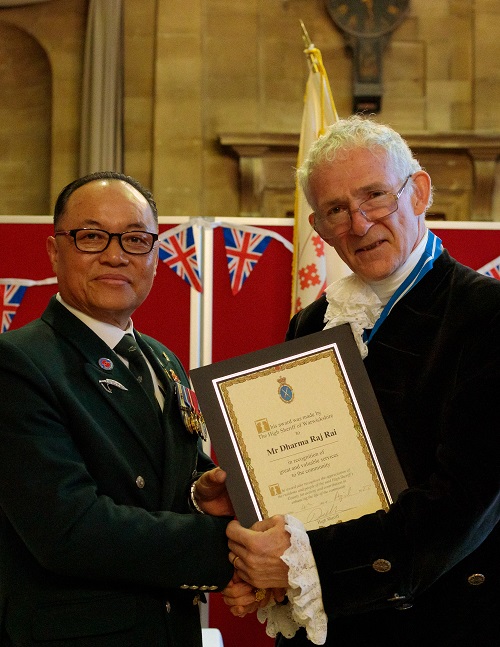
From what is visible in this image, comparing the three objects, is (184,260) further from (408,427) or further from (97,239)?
(408,427)

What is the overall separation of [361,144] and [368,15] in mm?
6009

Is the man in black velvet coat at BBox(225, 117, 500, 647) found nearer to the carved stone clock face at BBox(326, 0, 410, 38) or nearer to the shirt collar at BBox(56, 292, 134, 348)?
the shirt collar at BBox(56, 292, 134, 348)

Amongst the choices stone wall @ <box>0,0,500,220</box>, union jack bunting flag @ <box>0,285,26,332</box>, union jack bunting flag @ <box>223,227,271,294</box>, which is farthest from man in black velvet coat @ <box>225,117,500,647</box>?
stone wall @ <box>0,0,500,220</box>

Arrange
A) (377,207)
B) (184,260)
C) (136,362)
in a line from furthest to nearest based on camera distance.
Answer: (184,260) < (136,362) < (377,207)

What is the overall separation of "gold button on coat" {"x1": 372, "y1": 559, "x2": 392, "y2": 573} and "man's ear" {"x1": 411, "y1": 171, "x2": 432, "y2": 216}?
0.86 m

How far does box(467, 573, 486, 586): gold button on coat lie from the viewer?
2010 millimetres

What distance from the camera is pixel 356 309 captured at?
2.28 meters

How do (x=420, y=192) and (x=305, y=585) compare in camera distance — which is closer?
(x=305, y=585)

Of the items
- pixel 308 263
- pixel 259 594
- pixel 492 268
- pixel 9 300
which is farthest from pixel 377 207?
pixel 9 300

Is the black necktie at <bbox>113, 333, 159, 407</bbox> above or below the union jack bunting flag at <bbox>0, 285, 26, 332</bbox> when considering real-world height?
below

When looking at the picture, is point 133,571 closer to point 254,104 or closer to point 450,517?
point 450,517

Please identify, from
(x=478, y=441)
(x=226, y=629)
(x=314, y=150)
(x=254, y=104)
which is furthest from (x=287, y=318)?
(x=254, y=104)

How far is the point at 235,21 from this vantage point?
7.80 meters

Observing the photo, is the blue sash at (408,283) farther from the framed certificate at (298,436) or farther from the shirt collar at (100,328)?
the shirt collar at (100,328)
